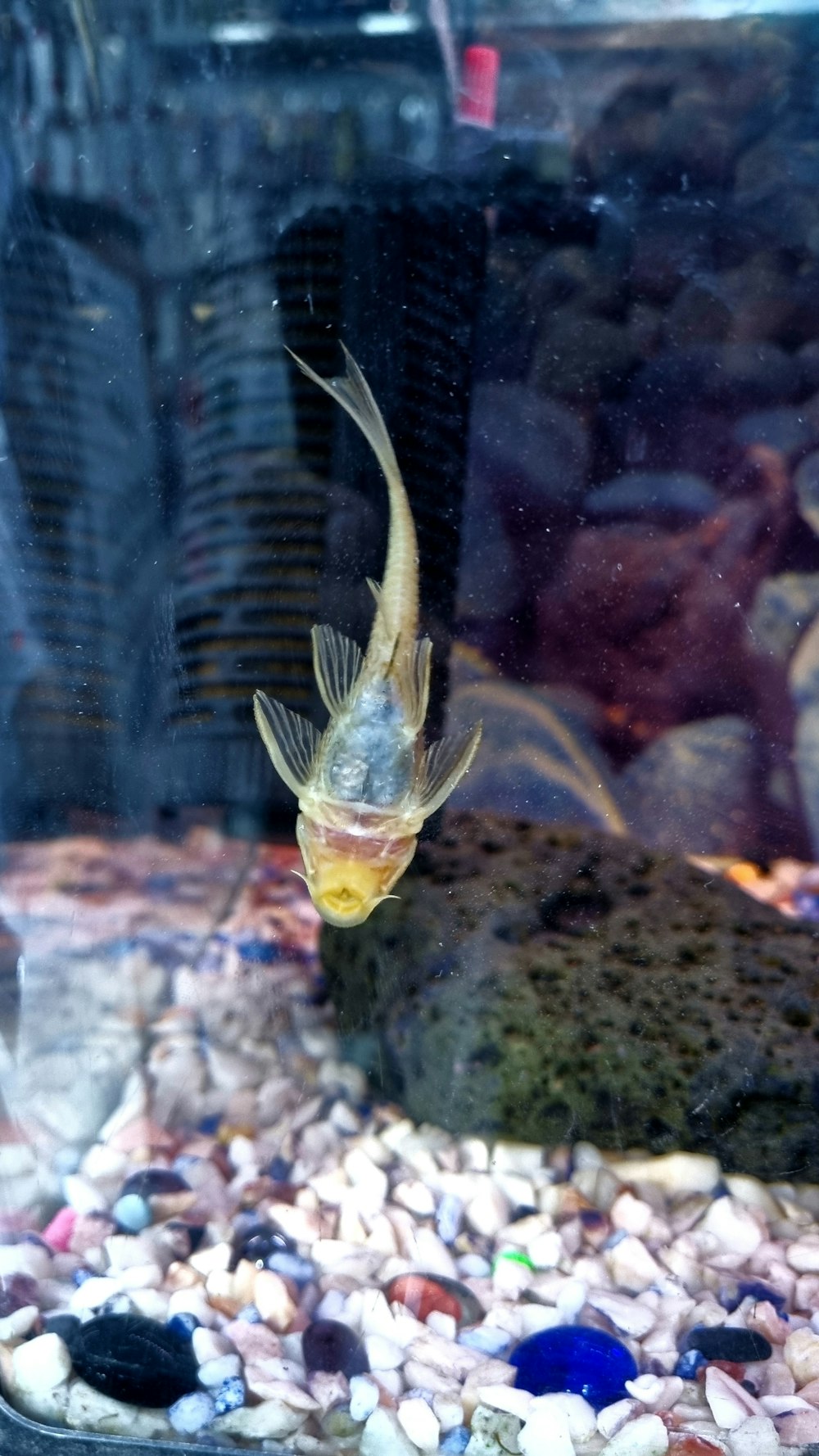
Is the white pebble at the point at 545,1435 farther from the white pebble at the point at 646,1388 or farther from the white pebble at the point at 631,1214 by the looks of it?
the white pebble at the point at 631,1214

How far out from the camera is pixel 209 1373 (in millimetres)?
2031

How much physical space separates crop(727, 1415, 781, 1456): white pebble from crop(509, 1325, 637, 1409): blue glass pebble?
23cm

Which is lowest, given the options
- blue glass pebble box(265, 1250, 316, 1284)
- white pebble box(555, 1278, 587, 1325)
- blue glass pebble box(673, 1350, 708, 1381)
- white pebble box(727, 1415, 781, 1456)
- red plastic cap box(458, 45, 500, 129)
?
blue glass pebble box(265, 1250, 316, 1284)

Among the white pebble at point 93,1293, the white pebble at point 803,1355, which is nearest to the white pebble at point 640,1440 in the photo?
the white pebble at point 803,1355

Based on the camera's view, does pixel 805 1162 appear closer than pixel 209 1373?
No

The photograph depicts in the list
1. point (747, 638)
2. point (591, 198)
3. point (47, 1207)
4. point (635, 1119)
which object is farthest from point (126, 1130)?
point (591, 198)

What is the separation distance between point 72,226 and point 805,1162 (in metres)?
3.08

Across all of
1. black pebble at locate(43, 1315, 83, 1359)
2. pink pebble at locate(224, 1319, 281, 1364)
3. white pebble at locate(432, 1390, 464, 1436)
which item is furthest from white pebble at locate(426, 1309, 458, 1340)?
black pebble at locate(43, 1315, 83, 1359)

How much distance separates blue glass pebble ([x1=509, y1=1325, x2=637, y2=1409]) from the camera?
1.98 metres

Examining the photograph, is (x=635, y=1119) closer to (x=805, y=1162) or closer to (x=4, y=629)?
(x=805, y=1162)

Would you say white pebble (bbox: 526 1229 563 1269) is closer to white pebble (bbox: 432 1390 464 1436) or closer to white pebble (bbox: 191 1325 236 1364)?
white pebble (bbox: 432 1390 464 1436)

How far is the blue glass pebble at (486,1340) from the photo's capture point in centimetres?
209

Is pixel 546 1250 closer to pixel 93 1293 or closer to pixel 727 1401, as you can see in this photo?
pixel 727 1401

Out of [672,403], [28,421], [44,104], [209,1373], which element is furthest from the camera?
[672,403]
